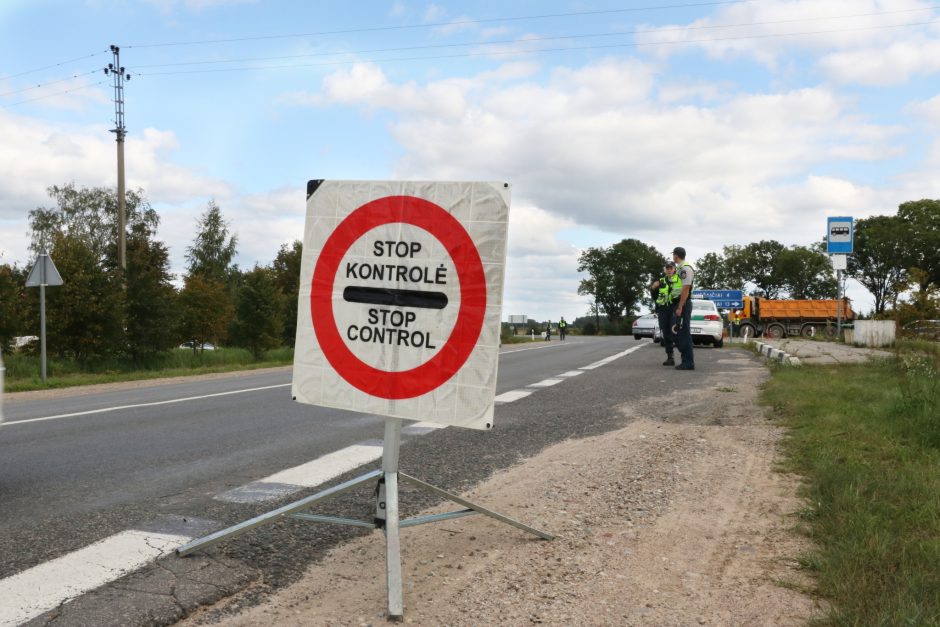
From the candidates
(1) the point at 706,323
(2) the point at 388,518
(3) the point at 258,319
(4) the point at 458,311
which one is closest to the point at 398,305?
(4) the point at 458,311

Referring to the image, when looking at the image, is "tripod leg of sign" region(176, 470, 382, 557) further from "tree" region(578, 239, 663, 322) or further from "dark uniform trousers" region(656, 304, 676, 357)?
"tree" region(578, 239, 663, 322)

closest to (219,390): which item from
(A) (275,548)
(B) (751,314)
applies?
(A) (275,548)

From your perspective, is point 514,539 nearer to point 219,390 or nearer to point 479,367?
point 479,367

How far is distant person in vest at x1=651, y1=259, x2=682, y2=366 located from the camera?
14.2 meters

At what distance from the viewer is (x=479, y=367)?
3.41 meters

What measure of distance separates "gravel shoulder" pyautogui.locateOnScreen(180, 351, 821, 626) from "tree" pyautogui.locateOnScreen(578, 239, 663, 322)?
119125 millimetres

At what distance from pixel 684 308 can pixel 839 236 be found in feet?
30.3

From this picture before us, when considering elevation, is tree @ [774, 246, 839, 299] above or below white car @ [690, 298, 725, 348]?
above

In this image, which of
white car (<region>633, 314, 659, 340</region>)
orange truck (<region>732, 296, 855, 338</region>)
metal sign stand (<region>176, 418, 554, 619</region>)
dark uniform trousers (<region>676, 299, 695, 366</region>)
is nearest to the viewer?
metal sign stand (<region>176, 418, 554, 619</region>)

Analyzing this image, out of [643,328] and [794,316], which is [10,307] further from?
[794,316]

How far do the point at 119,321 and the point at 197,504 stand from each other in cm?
2341

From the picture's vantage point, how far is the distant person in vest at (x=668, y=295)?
46.6 ft

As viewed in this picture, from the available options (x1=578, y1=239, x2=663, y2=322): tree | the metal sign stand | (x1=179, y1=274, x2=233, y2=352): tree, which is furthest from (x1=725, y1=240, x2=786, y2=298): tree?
the metal sign stand

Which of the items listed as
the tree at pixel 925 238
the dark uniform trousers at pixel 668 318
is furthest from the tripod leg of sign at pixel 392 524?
the tree at pixel 925 238
